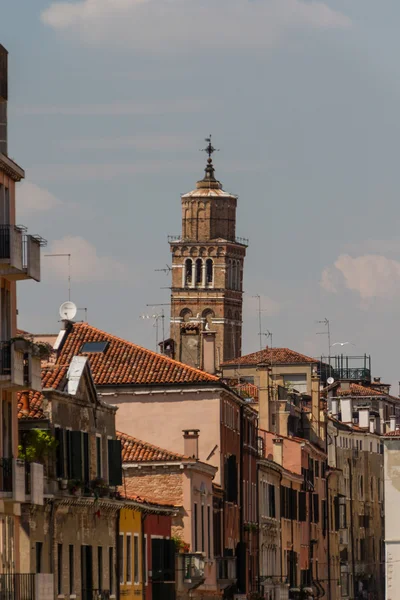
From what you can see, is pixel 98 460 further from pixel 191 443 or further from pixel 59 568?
pixel 191 443

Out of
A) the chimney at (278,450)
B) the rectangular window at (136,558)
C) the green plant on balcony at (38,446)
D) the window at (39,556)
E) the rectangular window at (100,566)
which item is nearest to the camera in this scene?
the green plant on balcony at (38,446)

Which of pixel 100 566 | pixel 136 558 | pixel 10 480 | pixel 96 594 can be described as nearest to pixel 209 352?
pixel 136 558

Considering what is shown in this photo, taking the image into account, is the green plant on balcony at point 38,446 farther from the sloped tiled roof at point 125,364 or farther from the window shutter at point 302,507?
the window shutter at point 302,507

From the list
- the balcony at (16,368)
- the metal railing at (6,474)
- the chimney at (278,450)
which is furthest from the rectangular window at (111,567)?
the chimney at (278,450)

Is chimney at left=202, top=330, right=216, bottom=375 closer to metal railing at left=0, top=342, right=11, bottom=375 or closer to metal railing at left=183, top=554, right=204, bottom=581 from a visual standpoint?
metal railing at left=183, top=554, right=204, bottom=581

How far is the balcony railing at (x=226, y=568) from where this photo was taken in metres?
82.4

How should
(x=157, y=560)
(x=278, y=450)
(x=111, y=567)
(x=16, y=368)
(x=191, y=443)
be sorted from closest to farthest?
(x=16, y=368) → (x=111, y=567) → (x=157, y=560) → (x=191, y=443) → (x=278, y=450)

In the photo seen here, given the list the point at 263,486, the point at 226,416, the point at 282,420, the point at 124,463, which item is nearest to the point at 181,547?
the point at 124,463

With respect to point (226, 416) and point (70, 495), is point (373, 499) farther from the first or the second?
point (70, 495)

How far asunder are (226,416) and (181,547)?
9986 mm

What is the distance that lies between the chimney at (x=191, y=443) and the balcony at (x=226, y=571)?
21.3 ft

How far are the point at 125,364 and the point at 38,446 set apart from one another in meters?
22.4

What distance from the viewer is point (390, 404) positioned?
18388 cm

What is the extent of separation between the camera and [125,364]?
79.2 m
